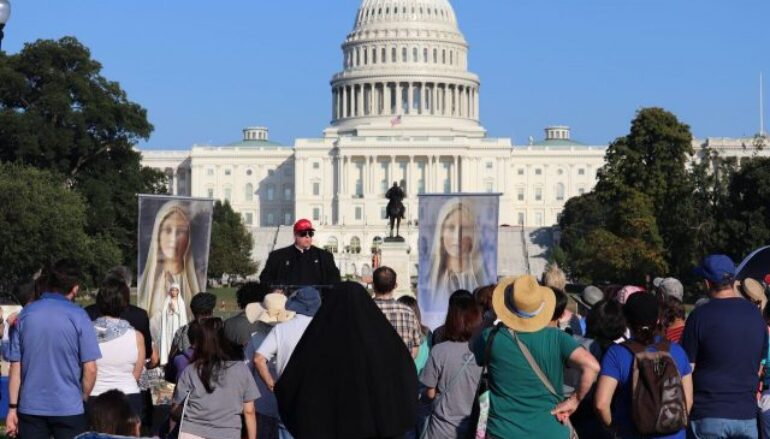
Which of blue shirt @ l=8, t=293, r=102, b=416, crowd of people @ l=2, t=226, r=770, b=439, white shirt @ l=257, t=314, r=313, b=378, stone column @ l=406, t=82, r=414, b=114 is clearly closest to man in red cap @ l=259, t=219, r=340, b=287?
Result: crowd of people @ l=2, t=226, r=770, b=439

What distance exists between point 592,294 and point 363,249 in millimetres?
103142

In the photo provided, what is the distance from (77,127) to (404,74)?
78.3 meters

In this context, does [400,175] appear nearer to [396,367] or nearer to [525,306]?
[525,306]

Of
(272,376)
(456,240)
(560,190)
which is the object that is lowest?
(272,376)

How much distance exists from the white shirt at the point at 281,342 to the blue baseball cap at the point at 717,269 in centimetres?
231

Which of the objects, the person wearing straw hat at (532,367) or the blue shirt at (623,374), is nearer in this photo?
the person wearing straw hat at (532,367)

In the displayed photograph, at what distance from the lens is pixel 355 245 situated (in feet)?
381

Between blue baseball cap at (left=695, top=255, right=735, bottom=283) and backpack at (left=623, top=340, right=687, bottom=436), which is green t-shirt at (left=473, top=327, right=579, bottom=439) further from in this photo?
blue baseball cap at (left=695, top=255, right=735, bottom=283)

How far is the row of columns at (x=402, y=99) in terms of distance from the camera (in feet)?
429

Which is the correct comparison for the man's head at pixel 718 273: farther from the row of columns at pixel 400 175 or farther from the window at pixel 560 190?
the window at pixel 560 190

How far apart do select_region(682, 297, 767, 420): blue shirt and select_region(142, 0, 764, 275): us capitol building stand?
4163 inches

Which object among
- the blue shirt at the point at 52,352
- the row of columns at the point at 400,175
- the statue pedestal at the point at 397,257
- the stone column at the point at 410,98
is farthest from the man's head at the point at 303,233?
the stone column at the point at 410,98

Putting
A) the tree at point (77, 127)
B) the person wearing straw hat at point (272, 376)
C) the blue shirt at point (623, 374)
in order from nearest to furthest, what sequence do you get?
1. the blue shirt at point (623, 374)
2. the person wearing straw hat at point (272, 376)
3. the tree at point (77, 127)

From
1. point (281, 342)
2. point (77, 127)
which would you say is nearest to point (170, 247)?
point (281, 342)
